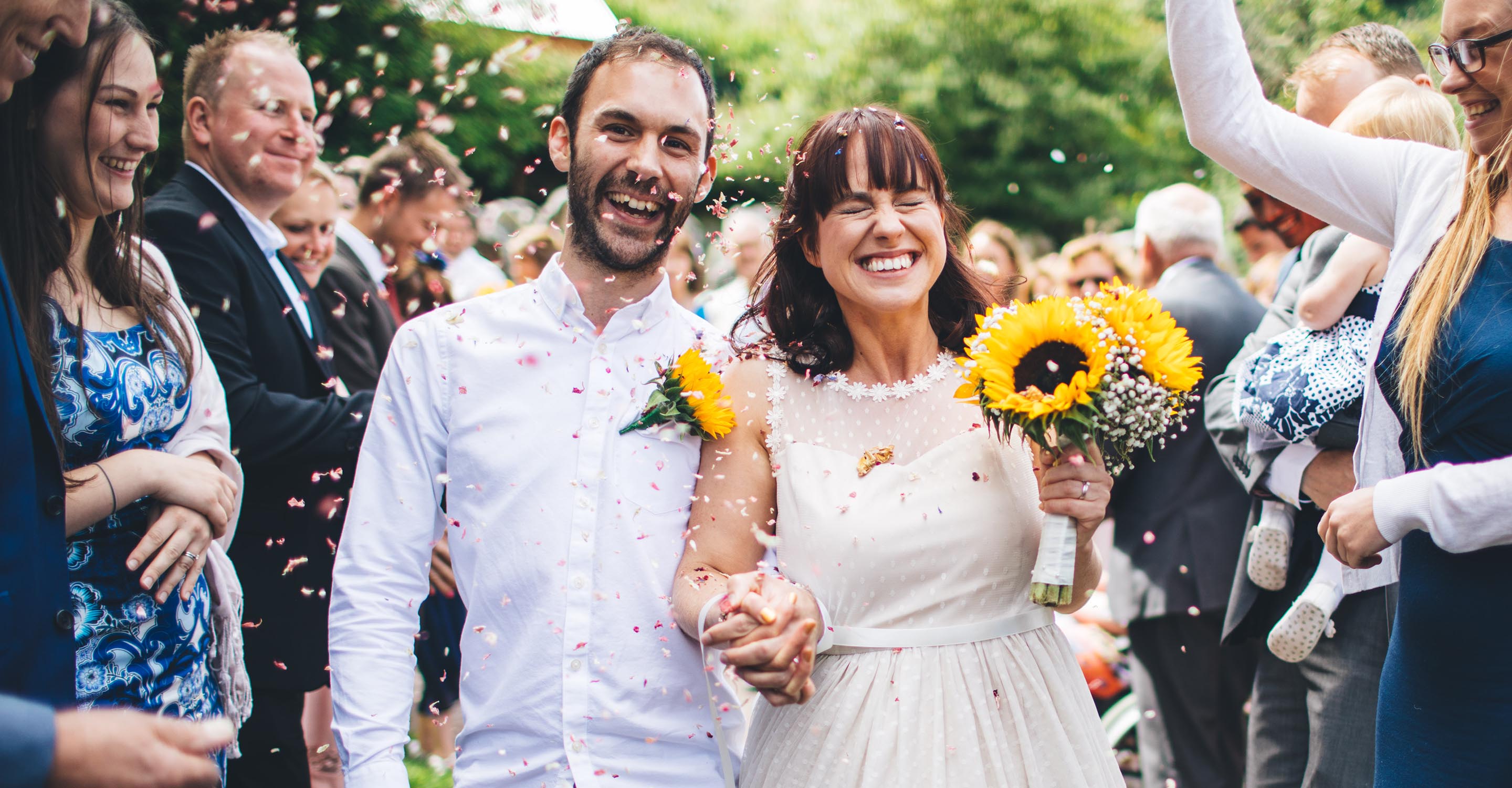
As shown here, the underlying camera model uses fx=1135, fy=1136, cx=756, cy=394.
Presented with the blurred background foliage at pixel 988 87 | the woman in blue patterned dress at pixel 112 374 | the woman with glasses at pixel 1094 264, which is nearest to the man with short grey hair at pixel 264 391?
the woman in blue patterned dress at pixel 112 374

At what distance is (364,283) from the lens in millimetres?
4926

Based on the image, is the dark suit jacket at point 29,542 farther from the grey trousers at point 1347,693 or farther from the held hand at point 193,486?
the grey trousers at point 1347,693

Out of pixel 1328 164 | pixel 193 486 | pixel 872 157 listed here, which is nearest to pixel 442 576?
pixel 193 486

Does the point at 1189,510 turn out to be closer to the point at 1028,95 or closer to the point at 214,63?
the point at 214,63

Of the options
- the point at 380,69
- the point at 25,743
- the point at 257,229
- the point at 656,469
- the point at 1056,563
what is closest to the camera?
the point at 25,743

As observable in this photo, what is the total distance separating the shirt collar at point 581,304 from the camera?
108 inches

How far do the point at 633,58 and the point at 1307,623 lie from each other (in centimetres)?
236

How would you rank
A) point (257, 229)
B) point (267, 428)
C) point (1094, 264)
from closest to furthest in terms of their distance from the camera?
point (267, 428) < point (257, 229) < point (1094, 264)

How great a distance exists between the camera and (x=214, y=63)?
12.6 ft

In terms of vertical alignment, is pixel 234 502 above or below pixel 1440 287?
below

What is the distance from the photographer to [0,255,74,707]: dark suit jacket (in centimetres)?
192

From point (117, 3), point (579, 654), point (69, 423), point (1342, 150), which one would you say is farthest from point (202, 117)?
point (1342, 150)

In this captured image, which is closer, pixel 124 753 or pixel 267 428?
pixel 124 753

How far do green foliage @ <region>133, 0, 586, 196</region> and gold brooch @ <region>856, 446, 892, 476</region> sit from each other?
371cm
